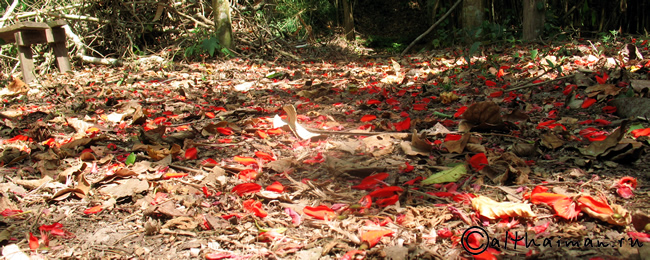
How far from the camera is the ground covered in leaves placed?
1.40 metres

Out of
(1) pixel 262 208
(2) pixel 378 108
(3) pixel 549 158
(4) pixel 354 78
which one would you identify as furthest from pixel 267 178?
(4) pixel 354 78

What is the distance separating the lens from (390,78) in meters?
4.62

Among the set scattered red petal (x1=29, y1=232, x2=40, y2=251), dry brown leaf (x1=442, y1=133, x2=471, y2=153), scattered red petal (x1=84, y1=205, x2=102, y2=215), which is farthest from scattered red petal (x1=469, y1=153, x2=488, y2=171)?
scattered red petal (x1=29, y1=232, x2=40, y2=251)

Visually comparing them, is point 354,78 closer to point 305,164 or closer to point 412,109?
point 412,109

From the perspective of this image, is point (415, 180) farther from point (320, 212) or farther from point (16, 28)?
point (16, 28)

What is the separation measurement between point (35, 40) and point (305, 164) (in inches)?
188

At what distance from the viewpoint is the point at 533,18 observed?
5.47m

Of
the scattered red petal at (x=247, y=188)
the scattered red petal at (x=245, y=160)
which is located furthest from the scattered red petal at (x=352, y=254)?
the scattered red petal at (x=245, y=160)

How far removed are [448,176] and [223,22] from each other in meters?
5.09

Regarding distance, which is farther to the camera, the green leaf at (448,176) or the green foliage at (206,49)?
the green foliage at (206,49)

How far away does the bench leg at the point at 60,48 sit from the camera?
544cm

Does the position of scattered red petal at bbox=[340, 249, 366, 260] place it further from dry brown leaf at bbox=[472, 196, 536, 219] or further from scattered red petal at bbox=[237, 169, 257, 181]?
scattered red petal at bbox=[237, 169, 257, 181]

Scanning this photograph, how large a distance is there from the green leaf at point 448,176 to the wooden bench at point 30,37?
203 inches

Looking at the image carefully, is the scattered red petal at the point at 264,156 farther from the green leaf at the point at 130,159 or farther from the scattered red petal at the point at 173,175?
the green leaf at the point at 130,159
